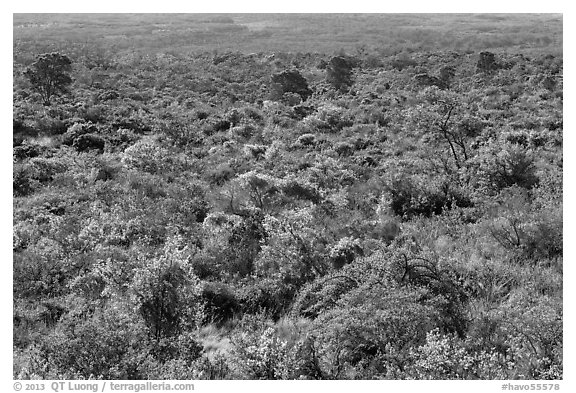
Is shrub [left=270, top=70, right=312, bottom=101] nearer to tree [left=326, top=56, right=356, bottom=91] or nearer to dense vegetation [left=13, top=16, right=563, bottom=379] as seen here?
tree [left=326, top=56, right=356, bottom=91]

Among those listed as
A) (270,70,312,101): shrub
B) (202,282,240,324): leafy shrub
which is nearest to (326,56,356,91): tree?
(270,70,312,101): shrub

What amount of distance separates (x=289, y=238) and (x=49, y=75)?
18306 mm

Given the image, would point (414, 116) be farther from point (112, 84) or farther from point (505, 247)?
point (112, 84)

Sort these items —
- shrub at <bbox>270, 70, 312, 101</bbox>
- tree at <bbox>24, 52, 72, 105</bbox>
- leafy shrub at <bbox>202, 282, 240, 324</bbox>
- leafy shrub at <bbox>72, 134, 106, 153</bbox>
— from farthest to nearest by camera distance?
shrub at <bbox>270, 70, 312, 101</bbox>
tree at <bbox>24, 52, 72, 105</bbox>
leafy shrub at <bbox>72, 134, 106, 153</bbox>
leafy shrub at <bbox>202, 282, 240, 324</bbox>

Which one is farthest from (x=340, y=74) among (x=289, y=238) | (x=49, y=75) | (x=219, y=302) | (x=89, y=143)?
(x=219, y=302)

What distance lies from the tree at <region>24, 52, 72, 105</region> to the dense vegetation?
1.00 m

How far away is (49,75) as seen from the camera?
21.8m

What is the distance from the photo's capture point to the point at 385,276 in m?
6.36

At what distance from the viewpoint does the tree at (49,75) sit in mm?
20964

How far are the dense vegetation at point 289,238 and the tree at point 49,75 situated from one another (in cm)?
100

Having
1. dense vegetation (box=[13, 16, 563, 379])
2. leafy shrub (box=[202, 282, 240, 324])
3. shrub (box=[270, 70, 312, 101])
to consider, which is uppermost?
shrub (box=[270, 70, 312, 101])

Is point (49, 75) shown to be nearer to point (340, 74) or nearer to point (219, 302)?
point (340, 74)

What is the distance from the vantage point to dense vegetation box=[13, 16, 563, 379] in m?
5.42
